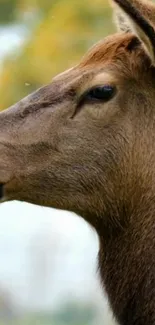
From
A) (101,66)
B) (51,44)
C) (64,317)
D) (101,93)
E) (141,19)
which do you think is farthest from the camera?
(51,44)

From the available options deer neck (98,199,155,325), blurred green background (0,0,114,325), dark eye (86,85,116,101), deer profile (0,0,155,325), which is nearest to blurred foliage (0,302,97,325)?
blurred green background (0,0,114,325)

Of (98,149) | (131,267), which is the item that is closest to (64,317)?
(131,267)

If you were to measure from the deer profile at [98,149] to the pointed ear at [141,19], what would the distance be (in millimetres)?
200

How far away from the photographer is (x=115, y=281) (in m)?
7.82

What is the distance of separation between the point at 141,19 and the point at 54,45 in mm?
16491

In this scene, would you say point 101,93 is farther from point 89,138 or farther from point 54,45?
point 54,45

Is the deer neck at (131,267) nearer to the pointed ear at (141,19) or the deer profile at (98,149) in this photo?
the deer profile at (98,149)

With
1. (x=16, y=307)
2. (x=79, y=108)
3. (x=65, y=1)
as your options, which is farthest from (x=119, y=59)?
(x=65, y=1)

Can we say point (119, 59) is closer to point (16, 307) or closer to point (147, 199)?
point (147, 199)

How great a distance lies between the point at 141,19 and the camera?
23.8ft

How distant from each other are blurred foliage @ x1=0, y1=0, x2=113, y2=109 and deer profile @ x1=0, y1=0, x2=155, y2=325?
1365cm

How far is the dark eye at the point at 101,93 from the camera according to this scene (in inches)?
301

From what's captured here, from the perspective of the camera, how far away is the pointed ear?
7230mm

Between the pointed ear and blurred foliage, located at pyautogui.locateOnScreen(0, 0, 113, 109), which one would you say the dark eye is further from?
blurred foliage, located at pyautogui.locateOnScreen(0, 0, 113, 109)
